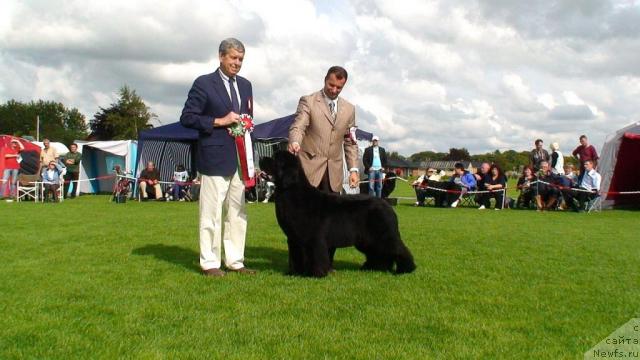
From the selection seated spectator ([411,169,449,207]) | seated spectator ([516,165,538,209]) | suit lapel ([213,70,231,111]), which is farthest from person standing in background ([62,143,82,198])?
suit lapel ([213,70,231,111])

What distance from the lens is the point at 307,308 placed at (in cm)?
A: 395

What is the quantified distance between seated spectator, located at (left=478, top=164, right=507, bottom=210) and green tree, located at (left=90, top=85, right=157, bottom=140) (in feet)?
123

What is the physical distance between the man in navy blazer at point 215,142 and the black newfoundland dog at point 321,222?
45cm

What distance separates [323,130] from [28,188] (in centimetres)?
1569

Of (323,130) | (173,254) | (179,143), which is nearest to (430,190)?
(179,143)

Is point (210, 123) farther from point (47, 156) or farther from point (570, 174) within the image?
point (47, 156)

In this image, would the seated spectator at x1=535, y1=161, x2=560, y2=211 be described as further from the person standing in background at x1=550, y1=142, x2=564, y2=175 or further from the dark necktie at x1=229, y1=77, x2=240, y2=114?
the dark necktie at x1=229, y1=77, x2=240, y2=114

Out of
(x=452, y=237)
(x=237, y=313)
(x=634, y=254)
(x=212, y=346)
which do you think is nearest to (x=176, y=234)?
(x=452, y=237)

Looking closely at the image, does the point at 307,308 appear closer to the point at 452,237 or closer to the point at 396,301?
the point at 396,301

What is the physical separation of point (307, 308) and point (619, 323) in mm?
2031

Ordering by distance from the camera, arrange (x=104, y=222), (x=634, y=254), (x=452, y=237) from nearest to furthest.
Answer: (x=634, y=254) → (x=452, y=237) → (x=104, y=222)

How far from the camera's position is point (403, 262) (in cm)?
529

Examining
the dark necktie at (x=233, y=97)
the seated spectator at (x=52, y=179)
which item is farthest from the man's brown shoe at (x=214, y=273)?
the seated spectator at (x=52, y=179)

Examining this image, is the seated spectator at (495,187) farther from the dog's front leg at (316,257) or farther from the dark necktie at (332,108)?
the dog's front leg at (316,257)
